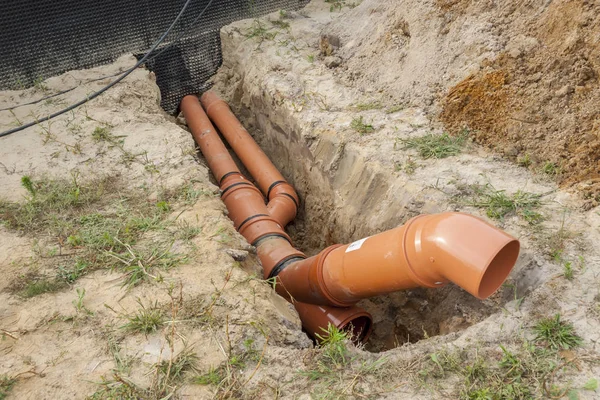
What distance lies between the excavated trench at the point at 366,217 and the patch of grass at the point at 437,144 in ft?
1.20

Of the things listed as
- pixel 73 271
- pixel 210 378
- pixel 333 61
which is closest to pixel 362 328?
pixel 210 378

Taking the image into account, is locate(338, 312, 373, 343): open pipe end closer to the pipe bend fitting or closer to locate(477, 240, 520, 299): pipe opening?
the pipe bend fitting

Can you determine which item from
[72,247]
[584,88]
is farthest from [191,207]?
[584,88]

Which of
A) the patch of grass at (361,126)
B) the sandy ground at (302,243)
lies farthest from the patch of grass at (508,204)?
the patch of grass at (361,126)

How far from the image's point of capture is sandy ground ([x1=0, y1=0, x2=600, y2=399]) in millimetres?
2338

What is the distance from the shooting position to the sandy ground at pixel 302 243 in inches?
92.0

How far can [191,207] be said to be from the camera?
3703mm

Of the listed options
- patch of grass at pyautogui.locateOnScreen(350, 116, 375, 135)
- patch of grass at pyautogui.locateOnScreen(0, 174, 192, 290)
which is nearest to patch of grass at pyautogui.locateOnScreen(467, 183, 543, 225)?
patch of grass at pyautogui.locateOnScreen(350, 116, 375, 135)

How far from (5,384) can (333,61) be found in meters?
4.30

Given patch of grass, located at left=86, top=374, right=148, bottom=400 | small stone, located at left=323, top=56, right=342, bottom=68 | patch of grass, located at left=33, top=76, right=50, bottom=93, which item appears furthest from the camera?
patch of grass, located at left=33, top=76, right=50, bottom=93

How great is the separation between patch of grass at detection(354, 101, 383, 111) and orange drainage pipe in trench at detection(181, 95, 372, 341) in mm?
1071

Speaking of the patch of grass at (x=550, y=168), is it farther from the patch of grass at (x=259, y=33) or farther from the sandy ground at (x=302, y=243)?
the patch of grass at (x=259, y=33)

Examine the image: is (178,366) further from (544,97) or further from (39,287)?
(544,97)

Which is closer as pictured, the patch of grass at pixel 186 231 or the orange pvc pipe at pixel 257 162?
the patch of grass at pixel 186 231
